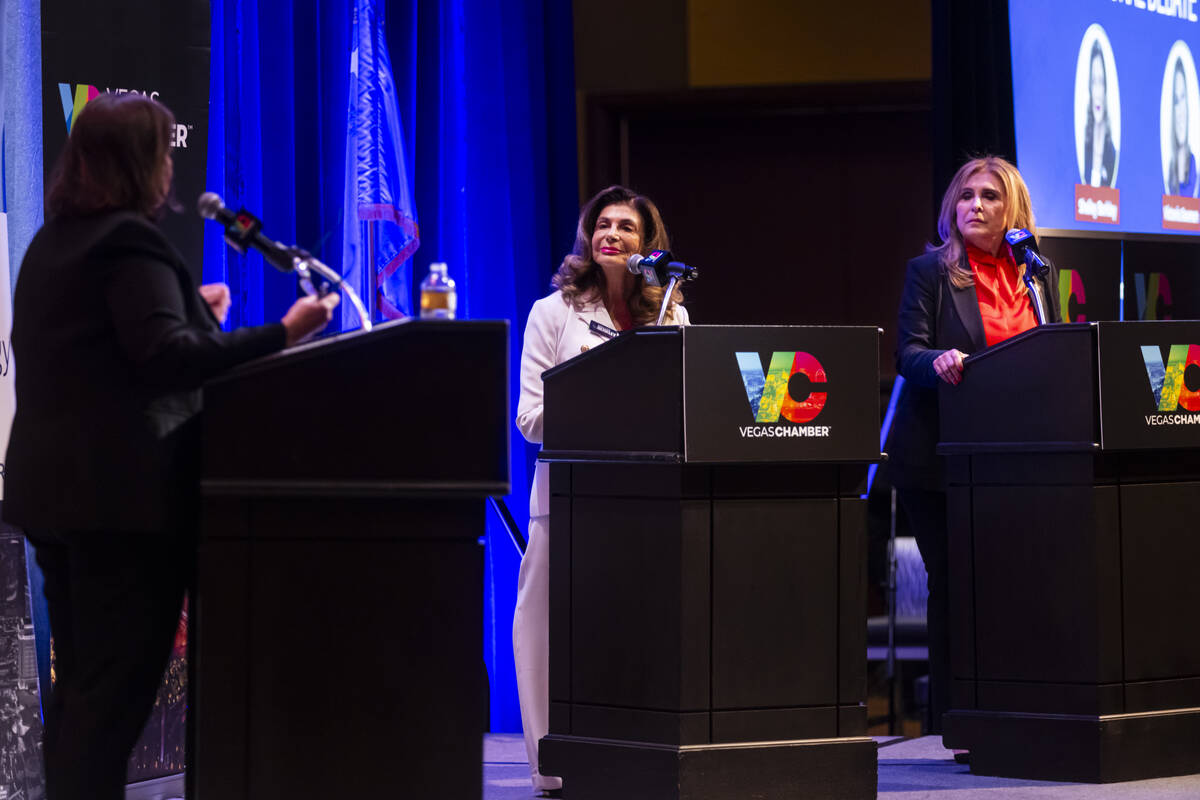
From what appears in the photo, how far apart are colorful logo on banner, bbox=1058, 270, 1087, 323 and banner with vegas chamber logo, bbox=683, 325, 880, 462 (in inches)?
75.4

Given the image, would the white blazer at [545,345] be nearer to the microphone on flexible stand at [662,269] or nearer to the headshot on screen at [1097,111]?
the microphone on flexible stand at [662,269]

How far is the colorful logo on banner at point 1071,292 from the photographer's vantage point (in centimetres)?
492

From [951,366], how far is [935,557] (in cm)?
66

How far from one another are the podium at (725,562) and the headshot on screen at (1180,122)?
256 cm

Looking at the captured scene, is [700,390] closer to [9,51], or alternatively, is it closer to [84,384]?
[84,384]

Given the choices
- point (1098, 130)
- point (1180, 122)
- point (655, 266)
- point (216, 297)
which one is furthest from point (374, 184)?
point (1180, 122)

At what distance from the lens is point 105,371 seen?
232 cm

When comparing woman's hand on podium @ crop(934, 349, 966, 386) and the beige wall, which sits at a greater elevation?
the beige wall

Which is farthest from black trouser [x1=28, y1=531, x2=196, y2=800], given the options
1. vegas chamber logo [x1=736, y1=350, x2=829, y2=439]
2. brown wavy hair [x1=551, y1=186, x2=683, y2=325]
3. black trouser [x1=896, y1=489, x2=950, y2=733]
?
black trouser [x1=896, y1=489, x2=950, y2=733]

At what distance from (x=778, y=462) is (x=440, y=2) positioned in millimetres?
2597

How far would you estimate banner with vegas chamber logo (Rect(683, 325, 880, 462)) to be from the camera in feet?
10.3

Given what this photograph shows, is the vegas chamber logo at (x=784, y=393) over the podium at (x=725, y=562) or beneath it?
over

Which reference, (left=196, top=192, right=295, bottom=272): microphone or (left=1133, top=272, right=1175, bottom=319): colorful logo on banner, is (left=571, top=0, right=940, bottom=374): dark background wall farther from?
(left=196, top=192, right=295, bottom=272): microphone

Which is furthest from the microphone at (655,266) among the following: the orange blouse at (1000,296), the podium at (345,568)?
the orange blouse at (1000,296)
